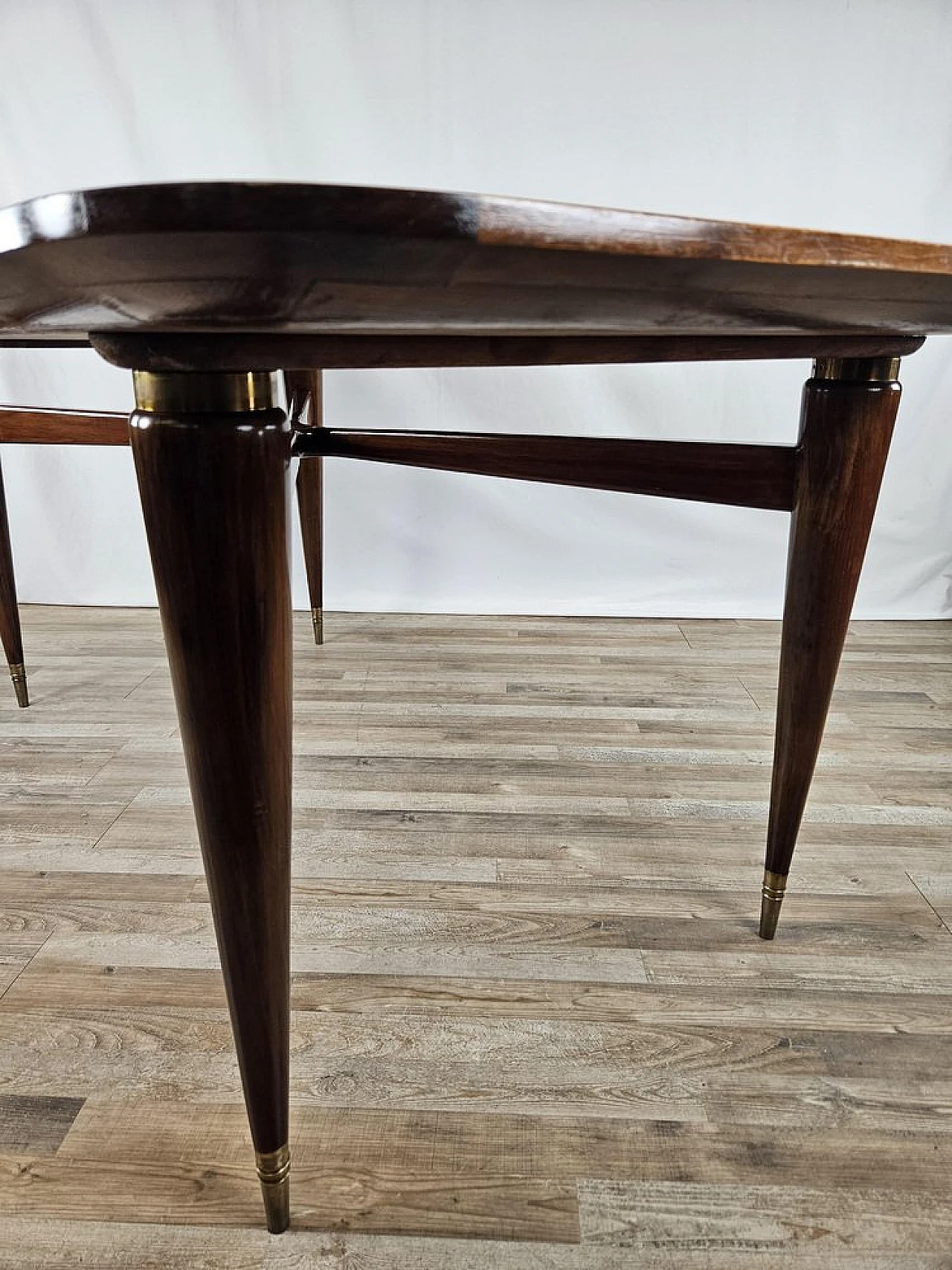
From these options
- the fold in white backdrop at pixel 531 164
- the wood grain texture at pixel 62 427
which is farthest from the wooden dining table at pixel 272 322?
the fold in white backdrop at pixel 531 164

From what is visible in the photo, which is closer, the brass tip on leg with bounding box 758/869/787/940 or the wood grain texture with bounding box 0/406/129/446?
the brass tip on leg with bounding box 758/869/787/940

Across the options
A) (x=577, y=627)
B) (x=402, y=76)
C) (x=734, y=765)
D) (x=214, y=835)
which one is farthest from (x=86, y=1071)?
(x=402, y=76)

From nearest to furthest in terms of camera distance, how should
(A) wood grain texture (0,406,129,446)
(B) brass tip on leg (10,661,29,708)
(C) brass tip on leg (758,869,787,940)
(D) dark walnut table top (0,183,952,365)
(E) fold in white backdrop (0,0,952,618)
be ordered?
(D) dark walnut table top (0,183,952,365), (C) brass tip on leg (758,869,787,940), (A) wood grain texture (0,406,129,446), (B) brass tip on leg (10,661,29,708), (E) fold in white backdrop (0,0,952,618)

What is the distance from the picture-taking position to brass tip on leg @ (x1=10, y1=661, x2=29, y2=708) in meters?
1.26

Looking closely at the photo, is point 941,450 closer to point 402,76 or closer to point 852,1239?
point 402,76

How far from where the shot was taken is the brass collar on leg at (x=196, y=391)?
35cm

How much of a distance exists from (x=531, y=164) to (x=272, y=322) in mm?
1568

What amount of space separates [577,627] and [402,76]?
1033 mm

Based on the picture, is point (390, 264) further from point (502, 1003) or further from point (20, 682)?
point (20, 682)

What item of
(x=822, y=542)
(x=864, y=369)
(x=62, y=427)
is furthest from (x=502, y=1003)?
(x=62, y=427)

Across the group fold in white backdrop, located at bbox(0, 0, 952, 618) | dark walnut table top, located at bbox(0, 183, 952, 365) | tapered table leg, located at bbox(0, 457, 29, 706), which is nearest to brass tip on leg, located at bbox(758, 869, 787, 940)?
dark walnut table top, located at bbox(0, 183, 952, 365)

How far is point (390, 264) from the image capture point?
283mm

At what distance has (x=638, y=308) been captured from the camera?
0.35m

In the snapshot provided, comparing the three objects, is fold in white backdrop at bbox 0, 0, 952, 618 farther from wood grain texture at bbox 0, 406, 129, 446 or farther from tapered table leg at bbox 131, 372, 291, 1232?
tapered table leg at bbox 131, 372, 291, 1232
